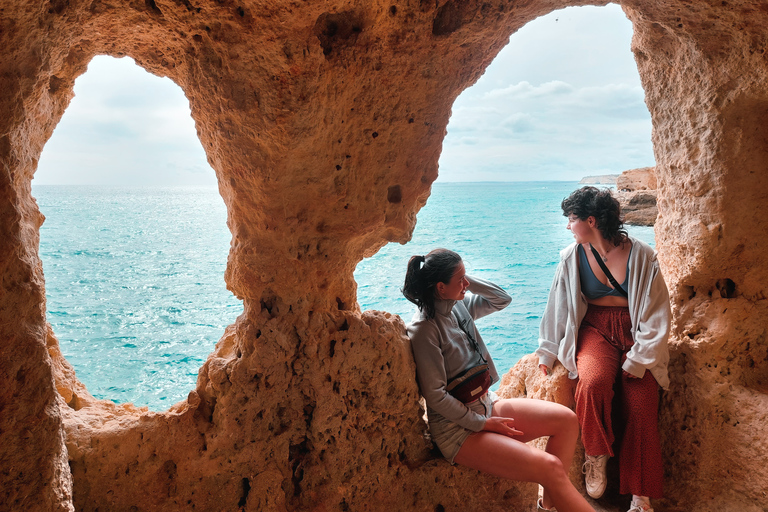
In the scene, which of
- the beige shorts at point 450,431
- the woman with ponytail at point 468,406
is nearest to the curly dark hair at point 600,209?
the woman with ponytail at point 468,406

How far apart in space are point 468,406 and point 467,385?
0.11 meters

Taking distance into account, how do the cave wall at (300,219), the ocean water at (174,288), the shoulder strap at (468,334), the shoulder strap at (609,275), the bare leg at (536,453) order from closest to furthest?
the cave wall at (300,219)
the bare leg at (536,453)
the shoulder strap at (468,334)
the shoulder strap at (609,275)
the ocean water at (174,288)

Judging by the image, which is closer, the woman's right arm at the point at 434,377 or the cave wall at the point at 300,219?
the cave wall at the point at 300,219

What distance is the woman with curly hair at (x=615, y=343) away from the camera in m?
2.97

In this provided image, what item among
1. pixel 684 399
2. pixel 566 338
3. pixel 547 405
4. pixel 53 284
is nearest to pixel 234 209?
pixel 547 405

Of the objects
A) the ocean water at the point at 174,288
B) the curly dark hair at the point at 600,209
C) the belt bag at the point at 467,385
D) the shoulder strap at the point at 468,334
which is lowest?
the ocean water at the point at 174,288

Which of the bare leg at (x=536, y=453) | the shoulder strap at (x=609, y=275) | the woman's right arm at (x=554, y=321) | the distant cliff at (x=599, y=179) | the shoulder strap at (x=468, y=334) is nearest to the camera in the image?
the bare leg at (x=536, y=453)

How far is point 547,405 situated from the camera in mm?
2732

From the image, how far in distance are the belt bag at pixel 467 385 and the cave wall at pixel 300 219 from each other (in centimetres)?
24

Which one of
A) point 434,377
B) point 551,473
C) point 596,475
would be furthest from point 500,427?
point 596,475

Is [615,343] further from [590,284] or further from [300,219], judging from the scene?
[300,219]

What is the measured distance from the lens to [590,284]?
3199mm

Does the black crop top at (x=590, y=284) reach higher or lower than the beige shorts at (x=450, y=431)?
higher

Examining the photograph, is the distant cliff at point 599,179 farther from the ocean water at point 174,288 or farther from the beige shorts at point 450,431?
the beige shorts at point 450,431
